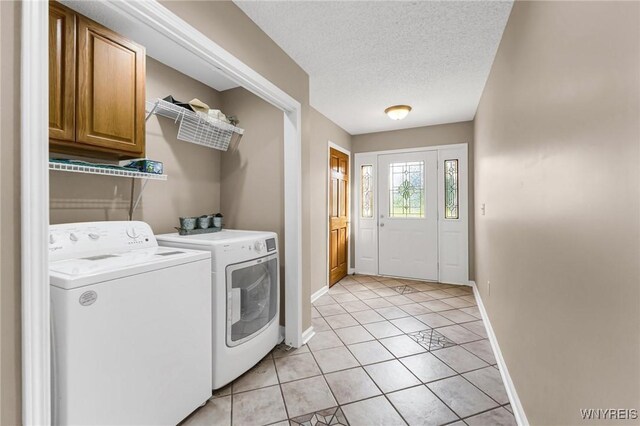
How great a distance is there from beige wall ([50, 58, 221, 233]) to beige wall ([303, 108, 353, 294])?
3.95 ft

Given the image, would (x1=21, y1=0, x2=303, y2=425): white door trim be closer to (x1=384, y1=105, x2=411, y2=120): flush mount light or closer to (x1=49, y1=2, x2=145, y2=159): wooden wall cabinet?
(x1=49, y1=2, x2=145, y2=159): wooden wall cabinet

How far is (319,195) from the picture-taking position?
3.75 metres

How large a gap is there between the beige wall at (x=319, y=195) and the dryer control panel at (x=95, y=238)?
77.9 inches

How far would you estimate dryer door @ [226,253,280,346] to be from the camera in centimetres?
187

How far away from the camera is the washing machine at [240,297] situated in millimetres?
1781

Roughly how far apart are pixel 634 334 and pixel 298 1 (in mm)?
2090

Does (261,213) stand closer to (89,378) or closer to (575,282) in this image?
(89,378)

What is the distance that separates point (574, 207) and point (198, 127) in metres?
2.46

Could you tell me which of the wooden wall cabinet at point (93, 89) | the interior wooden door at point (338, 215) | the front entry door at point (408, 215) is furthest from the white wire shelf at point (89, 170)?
the front entry door at point (408, 215)

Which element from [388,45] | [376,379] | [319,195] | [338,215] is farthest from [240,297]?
[338,215]

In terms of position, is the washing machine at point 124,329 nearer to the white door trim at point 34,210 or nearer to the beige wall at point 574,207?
the white door trim at point 34,210

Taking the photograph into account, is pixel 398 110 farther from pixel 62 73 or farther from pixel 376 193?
pixel 62 73

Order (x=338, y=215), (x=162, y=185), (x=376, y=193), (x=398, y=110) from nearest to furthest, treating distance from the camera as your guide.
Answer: (x=162, y=185), (x=398, y=110), (x=338, y=215), (x=376, y=193)

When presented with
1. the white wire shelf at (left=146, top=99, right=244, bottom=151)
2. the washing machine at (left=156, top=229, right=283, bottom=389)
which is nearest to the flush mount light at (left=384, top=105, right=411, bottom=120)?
the white wire shelf at (left=146, top=99, right=244, bottom=151)
